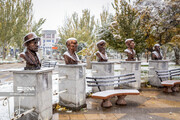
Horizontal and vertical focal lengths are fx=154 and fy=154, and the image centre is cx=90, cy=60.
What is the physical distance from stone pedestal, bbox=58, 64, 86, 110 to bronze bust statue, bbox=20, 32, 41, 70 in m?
1.16

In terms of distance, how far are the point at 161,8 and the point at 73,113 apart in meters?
10.8

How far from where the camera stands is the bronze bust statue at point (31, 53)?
3.30 metres

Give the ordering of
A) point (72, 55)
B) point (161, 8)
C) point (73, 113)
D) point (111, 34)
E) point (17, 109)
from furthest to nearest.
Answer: point (111, 34), point (161, 8), point (72, 55), point (73, 113), point (17, 109)

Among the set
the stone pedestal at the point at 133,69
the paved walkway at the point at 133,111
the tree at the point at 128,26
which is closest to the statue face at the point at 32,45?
the paved walkway at the point at 133,111

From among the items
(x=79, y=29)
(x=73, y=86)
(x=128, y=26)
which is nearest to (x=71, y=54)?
(x=73, y=86)

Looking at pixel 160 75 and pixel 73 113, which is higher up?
pixel 160 75

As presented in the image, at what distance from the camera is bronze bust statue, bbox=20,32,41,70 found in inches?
130

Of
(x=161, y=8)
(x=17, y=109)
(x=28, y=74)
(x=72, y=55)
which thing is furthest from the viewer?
(x=161, y=8)

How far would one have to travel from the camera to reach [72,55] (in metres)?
4.57

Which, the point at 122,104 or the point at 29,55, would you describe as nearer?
Answer: the point at 29,55

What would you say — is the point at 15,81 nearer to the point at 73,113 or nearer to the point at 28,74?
the point at 28,74

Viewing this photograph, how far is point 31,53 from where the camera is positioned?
11.2 ft

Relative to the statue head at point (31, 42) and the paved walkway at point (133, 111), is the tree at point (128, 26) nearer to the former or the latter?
the paved walkway at point (133, 111)

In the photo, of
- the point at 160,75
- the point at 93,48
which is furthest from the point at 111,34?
the point at 160,75
